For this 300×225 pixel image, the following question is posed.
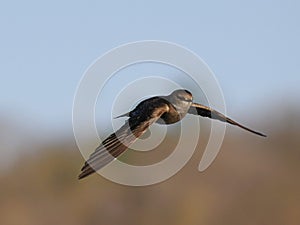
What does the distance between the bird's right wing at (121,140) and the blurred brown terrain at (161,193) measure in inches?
660

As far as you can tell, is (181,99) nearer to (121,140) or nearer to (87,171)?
(121,140)

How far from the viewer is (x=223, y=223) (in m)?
24.3

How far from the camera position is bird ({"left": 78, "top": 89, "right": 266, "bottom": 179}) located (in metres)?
5.98

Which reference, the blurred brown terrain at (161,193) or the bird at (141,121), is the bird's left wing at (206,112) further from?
the blurred brown terrain at (161,193)

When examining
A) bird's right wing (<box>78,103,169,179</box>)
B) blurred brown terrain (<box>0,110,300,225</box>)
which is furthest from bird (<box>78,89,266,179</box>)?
blurred brown terrain (<box>0,110,300,225</box>)

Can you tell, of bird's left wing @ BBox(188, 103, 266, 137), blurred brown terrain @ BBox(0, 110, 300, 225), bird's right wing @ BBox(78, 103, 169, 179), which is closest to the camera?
bird's right wing @ BBox(78, 103, 169, 179)

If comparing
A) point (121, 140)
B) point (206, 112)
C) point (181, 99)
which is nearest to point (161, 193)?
point (206, 112)

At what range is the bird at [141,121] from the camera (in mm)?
5977

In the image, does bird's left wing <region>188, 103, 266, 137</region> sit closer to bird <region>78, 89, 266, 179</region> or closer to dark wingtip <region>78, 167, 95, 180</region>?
bird <region>78, 89, 266, 179</region>

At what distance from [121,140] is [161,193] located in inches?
736

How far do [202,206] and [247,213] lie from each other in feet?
3.59

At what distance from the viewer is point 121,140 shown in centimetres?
620

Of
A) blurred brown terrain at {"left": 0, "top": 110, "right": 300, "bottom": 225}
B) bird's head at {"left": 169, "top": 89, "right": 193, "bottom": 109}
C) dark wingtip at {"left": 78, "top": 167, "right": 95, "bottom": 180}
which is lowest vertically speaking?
dark wingtip at {"left": 78, "top": 167, "right": 95, "bottom": 180}

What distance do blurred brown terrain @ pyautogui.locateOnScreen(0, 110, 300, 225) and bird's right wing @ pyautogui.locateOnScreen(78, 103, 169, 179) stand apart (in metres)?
16.8
